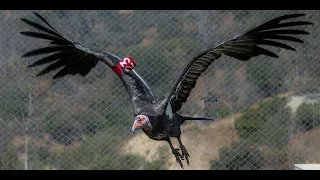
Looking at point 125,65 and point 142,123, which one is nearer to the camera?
point 142,123

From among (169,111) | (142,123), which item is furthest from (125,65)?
(142,123)

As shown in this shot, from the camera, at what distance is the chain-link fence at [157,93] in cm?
838

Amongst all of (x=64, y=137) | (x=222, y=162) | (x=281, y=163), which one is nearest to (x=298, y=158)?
(x=281, y=163)

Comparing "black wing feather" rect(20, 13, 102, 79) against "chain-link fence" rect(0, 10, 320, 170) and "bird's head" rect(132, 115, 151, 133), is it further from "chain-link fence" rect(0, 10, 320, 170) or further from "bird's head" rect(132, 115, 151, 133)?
"chain-link fence" rect(0, 10, 320, 170)

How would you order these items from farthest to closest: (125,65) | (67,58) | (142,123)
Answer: (67,58) < (125,65) < (142,123)

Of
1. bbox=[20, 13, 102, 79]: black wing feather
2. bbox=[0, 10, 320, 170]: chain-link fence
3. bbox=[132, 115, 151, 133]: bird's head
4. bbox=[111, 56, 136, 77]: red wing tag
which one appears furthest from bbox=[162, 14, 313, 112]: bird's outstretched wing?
bbox=[0, 10, 320, 170]: chain-link fence

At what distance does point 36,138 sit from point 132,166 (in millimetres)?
1071

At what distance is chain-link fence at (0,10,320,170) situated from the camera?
8.38m

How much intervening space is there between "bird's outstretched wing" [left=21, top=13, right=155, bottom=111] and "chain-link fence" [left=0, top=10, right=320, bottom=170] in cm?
182

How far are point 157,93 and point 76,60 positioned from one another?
189cm

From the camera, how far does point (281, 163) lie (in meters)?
8.54

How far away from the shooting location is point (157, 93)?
830 cm

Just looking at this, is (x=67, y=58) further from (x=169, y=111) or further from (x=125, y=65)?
(x=169, y=111)

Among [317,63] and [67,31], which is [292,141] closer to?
[317,63]
